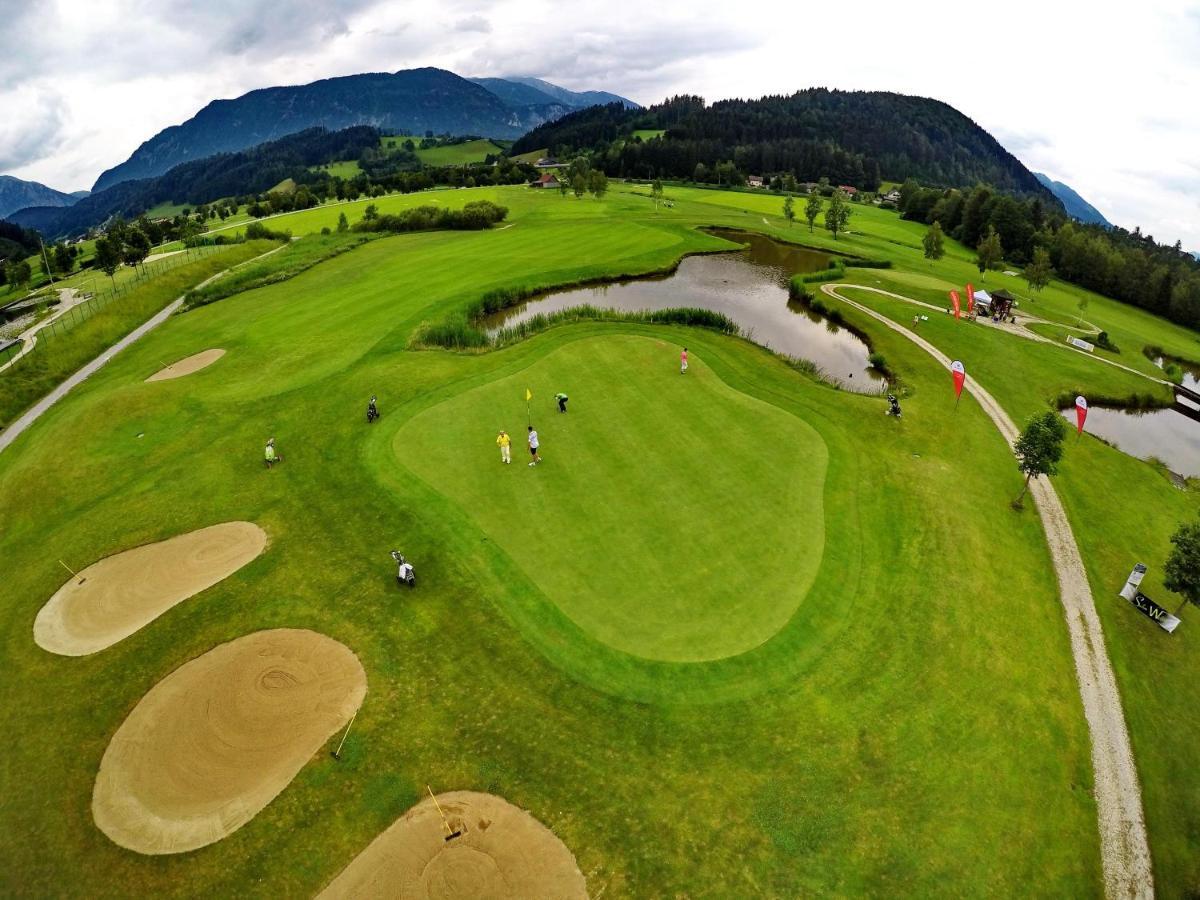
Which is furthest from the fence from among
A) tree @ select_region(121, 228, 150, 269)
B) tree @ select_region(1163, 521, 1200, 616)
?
tree @ select_region(1163, 521, 1200, 616)

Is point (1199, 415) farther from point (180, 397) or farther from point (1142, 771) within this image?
point (180, 397)

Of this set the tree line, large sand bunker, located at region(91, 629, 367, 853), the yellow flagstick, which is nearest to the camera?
the yellow flagstick

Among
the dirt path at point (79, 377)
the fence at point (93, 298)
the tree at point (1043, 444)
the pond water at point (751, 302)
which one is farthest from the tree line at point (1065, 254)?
the fence at point (93, 298)

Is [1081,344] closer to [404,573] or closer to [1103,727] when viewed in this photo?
[1103,727]

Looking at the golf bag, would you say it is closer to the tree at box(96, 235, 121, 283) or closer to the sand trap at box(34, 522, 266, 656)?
the sand trap at box(34, 522, 266, 656)

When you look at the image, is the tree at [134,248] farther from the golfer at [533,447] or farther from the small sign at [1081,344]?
the small sign at [1081,344]

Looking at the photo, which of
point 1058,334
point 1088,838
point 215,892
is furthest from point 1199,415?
point 215,892

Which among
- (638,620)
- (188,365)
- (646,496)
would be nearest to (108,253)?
(188,365)

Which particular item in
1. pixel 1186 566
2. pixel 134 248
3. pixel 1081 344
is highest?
pixel 134 248
